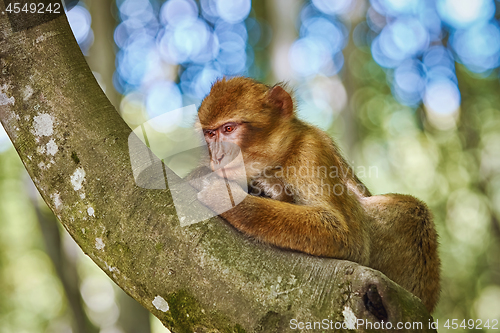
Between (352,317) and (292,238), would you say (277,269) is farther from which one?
(292,238)

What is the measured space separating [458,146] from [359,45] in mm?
6501

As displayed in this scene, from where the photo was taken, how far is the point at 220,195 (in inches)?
111


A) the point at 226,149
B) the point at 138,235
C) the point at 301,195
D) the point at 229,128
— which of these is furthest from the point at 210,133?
the point at 138,235

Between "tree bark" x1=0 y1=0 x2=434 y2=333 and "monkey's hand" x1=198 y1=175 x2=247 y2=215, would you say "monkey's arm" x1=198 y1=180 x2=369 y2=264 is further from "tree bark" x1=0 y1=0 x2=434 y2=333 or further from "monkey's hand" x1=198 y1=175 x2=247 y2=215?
"tree bark" x1=0 y1=0 x2=434 y2=333

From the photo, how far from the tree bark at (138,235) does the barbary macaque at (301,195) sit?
0.66 meters

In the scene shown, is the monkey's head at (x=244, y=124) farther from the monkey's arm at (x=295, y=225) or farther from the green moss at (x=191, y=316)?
the green moss at (x=191, y=316)

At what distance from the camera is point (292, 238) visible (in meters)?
2.95

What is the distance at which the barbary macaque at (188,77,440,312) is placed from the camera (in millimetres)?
3023

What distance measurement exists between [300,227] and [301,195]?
1.60ft

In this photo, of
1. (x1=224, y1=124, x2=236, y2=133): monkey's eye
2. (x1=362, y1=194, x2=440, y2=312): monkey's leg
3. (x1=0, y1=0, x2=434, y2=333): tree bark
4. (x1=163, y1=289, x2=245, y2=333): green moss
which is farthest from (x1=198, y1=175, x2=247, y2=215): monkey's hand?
(x1=362, y1=194, x2=440, y2=312): monkey's leg

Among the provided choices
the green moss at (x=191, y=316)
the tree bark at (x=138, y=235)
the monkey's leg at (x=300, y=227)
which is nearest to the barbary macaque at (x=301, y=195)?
the monkey's leg at (x=300, y=227)

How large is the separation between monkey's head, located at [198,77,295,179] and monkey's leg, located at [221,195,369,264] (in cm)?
74

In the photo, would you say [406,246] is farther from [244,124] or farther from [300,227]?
[244,124]

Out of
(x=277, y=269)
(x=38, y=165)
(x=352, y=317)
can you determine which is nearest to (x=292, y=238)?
(x=277, y=269)
